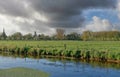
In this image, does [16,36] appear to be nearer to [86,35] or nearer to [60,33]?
[60,33]

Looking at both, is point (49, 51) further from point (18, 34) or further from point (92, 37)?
point (18, 34)

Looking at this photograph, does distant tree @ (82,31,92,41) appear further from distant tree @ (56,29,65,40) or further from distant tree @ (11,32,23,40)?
distant tree @ (11,32,23,40)

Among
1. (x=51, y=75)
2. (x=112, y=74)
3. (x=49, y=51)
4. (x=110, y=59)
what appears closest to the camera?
(x=51, y=75)

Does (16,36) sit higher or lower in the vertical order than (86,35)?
higher

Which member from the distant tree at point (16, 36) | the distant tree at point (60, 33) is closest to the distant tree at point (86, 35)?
the distant tree at point (60, 33)

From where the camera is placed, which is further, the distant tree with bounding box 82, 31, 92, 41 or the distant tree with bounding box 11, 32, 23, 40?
the distant tree with bounding box 11, 32, 23, 40

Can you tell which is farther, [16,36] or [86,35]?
[16,36]

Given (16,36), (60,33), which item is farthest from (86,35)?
(16,36)

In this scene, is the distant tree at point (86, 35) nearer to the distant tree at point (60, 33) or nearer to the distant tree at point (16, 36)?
the distant tree at point (60, 33)

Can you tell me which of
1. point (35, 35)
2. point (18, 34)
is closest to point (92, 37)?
point (35, 35)

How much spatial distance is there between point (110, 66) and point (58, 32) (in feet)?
489

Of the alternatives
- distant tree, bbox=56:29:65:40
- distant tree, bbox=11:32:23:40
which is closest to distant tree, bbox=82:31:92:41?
distant tree, bbox=56:29:65:40

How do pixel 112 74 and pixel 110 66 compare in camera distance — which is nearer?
pixel 112 74

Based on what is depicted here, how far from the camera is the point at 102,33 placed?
177 m
